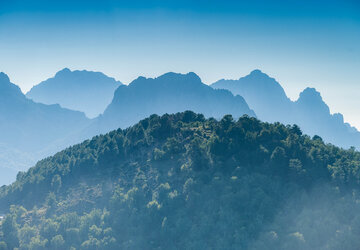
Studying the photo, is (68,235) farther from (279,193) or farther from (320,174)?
(320,174)

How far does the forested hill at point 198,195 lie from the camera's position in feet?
256

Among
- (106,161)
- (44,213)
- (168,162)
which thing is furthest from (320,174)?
(44,213)

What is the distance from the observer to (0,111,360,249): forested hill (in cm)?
7794

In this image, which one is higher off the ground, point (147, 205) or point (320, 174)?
point (320, 174)

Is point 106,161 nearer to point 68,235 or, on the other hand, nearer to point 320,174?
point 68,235

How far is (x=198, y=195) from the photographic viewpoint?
285 feet

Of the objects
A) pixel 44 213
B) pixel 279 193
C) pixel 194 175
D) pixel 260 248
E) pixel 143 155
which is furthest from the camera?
pixel 143 155

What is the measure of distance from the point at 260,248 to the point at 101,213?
36.1 m

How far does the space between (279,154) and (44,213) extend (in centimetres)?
5564

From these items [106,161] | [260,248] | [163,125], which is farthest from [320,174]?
[106,161]

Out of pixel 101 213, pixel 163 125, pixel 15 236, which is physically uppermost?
pixel 163 125

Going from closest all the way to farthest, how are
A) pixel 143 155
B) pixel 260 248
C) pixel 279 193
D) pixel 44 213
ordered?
pixel 260 248 < pixel 279 193 < pixel 44 213 < pixel 143 155

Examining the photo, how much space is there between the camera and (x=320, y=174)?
3457 inches

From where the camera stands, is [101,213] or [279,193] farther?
[101,213]
